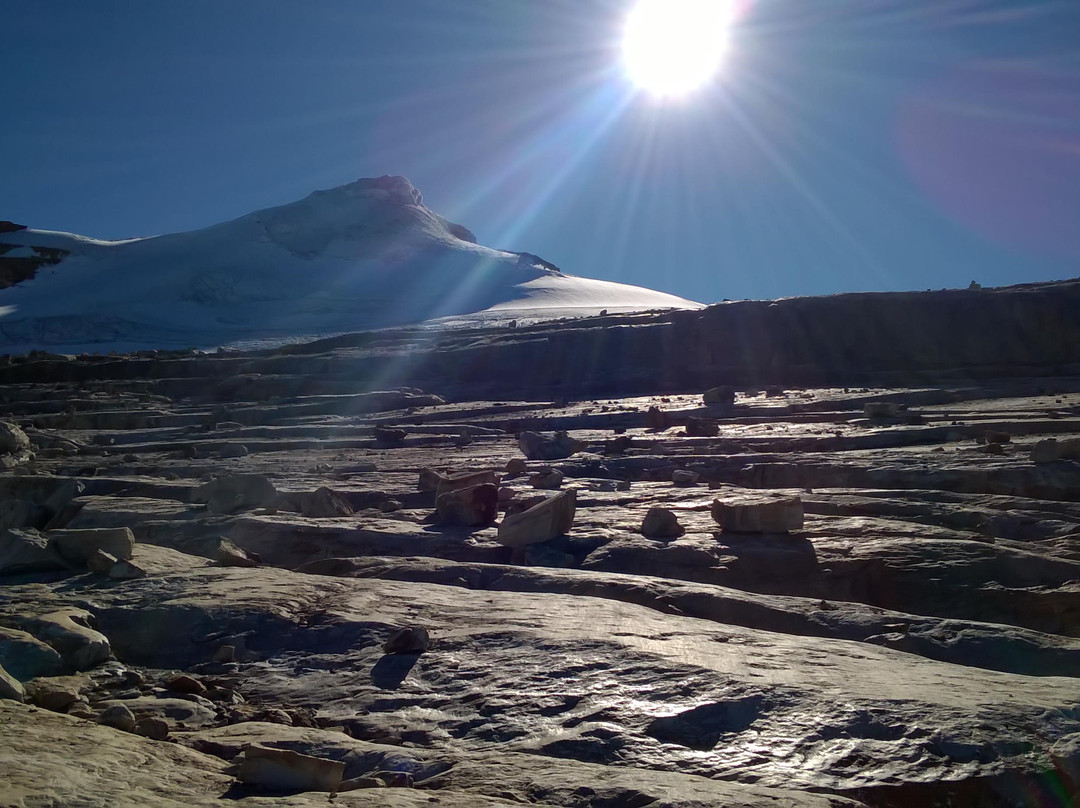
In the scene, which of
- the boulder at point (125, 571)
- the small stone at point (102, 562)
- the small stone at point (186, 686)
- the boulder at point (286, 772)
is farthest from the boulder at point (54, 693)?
the small stone at point (102, 562)

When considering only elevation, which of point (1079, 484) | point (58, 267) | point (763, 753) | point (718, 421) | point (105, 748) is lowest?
point (105, 748)

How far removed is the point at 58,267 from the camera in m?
60.0

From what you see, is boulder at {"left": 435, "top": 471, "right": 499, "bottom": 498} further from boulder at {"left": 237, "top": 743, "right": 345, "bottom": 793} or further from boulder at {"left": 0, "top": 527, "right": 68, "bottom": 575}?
boulder at {"left": 237, "top": 743, "right": 345, "bottom": 793}

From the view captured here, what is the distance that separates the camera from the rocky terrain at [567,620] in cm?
302

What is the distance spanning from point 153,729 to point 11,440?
12.0 metres

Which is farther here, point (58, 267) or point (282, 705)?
point (58, 267)

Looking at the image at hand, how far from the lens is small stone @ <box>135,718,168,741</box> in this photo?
10.9 feet

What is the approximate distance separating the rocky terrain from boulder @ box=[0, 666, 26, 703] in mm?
20

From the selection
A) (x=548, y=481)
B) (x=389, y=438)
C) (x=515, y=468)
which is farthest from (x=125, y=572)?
(x=389, y=438)

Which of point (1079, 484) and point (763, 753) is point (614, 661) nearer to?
point (763, 753)

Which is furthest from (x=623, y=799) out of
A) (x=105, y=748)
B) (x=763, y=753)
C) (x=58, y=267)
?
(x=58, y=267)

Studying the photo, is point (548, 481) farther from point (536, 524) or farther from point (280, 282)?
point (280, 282)

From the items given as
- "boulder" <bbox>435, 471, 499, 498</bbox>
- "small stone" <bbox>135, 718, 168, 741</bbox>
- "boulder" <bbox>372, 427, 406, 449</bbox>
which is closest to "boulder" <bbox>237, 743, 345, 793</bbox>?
"small stone" <bbox>135, 718, 168, 741</bbox>

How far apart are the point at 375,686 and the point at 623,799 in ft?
5.13
